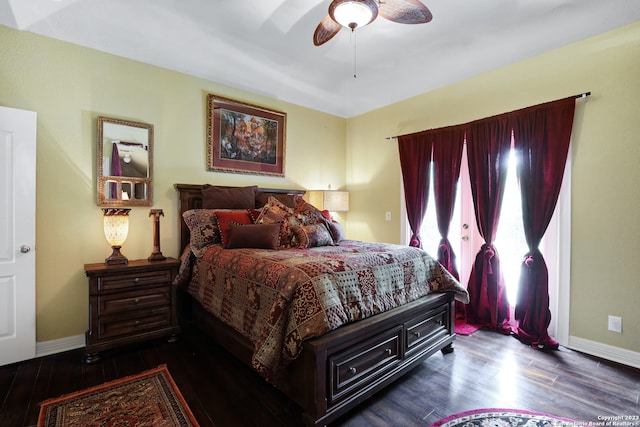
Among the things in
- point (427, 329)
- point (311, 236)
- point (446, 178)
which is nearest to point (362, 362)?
point (427, 329)

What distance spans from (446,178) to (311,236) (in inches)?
72.4

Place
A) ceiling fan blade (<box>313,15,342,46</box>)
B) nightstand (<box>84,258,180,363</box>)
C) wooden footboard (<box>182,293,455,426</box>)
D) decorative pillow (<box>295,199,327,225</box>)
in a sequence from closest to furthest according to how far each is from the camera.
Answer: wooden footboard (<box>182,293,455,426</box>)
ceiling fan blade (<box>313,15,342,46</box>)
nightstand (<box>84,258,180,363</box>)
decorative pillow (<box>295,199,327,225</box>)

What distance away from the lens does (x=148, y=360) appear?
2.46 metres

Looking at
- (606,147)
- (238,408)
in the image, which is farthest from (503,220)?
(238,408)

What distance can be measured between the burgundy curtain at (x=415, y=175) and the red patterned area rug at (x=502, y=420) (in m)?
2.17

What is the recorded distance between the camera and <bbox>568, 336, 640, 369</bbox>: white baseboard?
241 cm

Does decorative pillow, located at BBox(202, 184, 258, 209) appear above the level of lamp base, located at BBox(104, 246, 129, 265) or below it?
above

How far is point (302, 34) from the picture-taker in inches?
104

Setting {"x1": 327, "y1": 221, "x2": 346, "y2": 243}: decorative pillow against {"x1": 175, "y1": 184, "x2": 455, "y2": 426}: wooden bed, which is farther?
{"x1": 327, "y1": 221, "x2": 346, "y2": 243}: decorative pillow

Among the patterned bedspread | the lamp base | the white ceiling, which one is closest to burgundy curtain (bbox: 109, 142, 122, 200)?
the lamp base

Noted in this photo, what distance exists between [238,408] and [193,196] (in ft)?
7.11

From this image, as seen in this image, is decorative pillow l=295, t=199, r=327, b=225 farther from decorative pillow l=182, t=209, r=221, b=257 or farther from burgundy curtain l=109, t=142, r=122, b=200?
burgundy curtain l=109, t=142, r=122, b=200

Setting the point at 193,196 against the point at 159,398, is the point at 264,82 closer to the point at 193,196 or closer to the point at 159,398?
the point at 193,196

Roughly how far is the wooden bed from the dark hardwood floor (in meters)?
0.14
